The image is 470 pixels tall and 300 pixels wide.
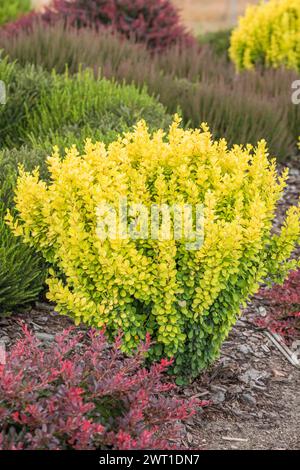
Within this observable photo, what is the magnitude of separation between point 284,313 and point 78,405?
1.95 meters

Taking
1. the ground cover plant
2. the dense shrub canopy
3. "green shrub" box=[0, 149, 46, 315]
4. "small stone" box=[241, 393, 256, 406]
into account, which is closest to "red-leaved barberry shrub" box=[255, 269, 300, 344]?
"small stone" box=[241, 393, 256, 406]

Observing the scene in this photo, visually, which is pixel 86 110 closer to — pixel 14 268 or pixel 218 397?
pixel 14 268

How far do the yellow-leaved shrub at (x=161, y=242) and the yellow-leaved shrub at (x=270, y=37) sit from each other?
20.4 ft

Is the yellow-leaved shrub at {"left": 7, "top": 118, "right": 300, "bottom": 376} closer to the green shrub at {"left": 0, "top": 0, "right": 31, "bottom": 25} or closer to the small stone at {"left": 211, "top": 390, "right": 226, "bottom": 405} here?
the small stone at {"left": 211, "top": 390, "right": 226, "bottom": 405}

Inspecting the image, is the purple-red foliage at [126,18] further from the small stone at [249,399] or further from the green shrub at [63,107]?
the small stone at [249,399]

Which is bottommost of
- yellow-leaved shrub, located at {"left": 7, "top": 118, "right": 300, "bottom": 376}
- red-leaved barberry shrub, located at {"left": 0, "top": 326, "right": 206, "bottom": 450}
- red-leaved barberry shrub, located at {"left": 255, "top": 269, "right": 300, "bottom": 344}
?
red-leaved barberry shrub, located at {"left": 255, "top": 269, "right": 300, "bottom": 344}

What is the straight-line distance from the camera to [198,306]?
3.48 meters

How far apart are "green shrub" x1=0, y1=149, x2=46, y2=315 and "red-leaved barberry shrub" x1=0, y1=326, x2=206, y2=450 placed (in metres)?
0.89

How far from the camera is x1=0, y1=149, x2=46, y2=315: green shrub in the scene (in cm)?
396

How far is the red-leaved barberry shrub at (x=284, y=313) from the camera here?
14.2 ft

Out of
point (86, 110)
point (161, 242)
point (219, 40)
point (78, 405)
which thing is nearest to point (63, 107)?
point (86, 110)
